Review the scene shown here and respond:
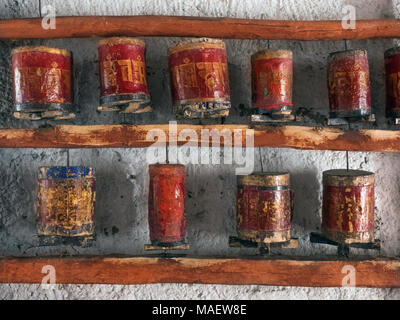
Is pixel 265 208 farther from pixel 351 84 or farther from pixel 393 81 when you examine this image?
pixel 393 81

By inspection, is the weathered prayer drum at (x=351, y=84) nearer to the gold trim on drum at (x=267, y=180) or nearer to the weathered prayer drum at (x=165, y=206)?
the gold trim on drum at (x=267, y=180)

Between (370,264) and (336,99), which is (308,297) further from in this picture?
(336,99)

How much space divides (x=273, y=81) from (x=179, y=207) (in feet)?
2.57

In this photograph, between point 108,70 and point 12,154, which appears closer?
point 108,70

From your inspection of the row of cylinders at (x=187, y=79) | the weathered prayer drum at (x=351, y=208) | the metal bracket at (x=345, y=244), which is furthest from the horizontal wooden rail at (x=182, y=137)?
the metal bracket at (x=345, y=244)

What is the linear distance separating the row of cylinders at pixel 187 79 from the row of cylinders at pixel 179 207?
1.07 ft

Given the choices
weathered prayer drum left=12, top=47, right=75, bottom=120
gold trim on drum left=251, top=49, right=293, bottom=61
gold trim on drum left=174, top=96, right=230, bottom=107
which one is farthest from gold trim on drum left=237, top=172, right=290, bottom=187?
weathered prayer drum left=12, top=47, right=75, bottom=120

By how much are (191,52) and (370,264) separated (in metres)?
1.42

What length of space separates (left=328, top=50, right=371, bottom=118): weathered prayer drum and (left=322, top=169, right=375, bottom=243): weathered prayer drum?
326mm

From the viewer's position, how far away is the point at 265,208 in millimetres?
1832

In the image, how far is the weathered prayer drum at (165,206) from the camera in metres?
1.84
